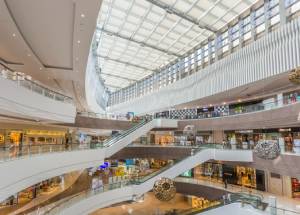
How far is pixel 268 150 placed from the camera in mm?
8219

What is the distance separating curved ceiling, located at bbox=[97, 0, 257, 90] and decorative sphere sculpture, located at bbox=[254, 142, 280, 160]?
15541mm

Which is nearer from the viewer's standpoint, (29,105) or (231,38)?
(29,105)

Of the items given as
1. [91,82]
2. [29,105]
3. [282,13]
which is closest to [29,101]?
[29,105]

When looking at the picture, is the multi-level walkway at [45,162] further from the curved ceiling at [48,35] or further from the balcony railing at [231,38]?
the balcony railing at [231,38]

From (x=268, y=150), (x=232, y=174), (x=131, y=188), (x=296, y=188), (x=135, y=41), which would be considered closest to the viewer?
(x=268, y=150)

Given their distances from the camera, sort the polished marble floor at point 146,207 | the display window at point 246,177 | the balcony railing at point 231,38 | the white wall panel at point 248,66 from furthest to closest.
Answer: the polished marble floor at point 146,207, the display window at point 246,177, the balcony railing at point 231,38, the white wall panel at point 248,66

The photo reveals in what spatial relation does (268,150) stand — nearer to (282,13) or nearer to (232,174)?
A: (282,13)

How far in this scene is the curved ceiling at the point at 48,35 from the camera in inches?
327

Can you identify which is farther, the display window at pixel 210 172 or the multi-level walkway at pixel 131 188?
the display window at pixel 210 172

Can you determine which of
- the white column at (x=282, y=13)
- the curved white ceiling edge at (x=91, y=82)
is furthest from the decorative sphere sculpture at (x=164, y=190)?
the white column at (x=282, y=13)

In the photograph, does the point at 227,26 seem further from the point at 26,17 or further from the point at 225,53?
the point at 26,17

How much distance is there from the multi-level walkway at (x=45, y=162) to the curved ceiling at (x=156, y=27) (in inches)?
409

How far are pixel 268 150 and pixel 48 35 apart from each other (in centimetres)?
975

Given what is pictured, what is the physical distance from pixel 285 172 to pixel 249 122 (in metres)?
5.37
